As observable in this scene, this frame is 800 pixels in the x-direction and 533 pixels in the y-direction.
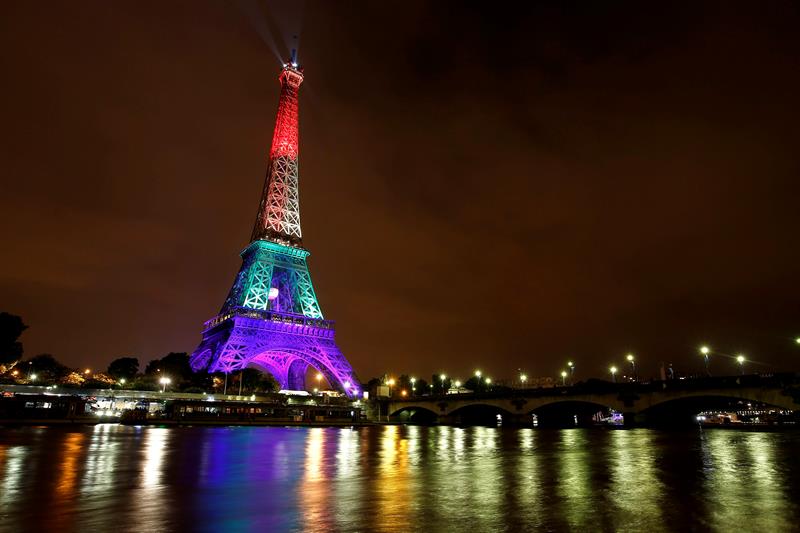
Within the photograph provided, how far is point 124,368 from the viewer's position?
118 meters

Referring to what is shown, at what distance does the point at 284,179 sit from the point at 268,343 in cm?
4396

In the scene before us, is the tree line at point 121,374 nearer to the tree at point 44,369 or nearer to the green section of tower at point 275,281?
the tree at point 44,369

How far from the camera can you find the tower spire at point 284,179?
11001cm

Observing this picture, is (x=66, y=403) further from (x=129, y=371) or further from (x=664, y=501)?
(x=664, y=501)

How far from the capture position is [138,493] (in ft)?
44.1

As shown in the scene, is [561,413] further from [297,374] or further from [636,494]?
[636,494]

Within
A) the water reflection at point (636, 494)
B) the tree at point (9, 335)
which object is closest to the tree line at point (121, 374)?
the tree at point (9, 335)

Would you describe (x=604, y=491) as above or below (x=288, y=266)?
below

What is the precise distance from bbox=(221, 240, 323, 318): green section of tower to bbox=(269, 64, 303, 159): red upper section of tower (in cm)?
2709

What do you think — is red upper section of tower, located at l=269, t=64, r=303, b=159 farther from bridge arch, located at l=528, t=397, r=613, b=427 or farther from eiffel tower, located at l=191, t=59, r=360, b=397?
bridge arch, located at l=528, t=397, r=613, b=427

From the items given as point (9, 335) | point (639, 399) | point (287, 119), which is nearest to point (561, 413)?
point (639, 399)

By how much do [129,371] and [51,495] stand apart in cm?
12045

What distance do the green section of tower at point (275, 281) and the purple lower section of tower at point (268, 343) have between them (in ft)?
11.8

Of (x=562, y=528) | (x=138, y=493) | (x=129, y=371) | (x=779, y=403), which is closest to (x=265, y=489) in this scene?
(x=138, y=493)
